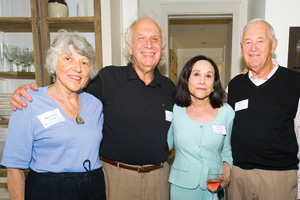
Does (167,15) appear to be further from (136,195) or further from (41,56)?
(136,195)

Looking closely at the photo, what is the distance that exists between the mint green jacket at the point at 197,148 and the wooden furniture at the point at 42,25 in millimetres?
1074

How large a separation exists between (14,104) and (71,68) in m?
0.35

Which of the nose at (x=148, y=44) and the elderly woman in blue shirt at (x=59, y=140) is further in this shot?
the nose at (x=148, y=44)

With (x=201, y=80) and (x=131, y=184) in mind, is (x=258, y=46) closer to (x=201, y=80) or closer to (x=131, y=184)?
(x=201, y=80)

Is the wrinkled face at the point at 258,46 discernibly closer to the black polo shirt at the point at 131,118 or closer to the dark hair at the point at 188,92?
the dark hair at the point at 188,92

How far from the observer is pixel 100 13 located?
Answer: 193cm

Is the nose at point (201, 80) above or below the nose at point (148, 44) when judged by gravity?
below

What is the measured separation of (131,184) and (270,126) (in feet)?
3.68

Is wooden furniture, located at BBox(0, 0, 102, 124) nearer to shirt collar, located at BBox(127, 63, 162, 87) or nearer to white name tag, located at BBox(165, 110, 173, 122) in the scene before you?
shirt collar, located at BBox(127, 63, 162, 87)

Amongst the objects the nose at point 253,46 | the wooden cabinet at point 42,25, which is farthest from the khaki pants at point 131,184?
the nose at point 253,46

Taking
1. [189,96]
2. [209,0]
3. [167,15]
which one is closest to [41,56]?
[189,96]

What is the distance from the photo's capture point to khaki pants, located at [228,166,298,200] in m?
1.47

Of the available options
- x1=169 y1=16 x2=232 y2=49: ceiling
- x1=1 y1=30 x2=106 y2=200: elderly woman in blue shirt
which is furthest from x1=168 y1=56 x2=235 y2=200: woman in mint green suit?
x1=169 y1=16 x2=232 y2=49: ceiling

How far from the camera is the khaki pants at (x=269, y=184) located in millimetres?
1474
